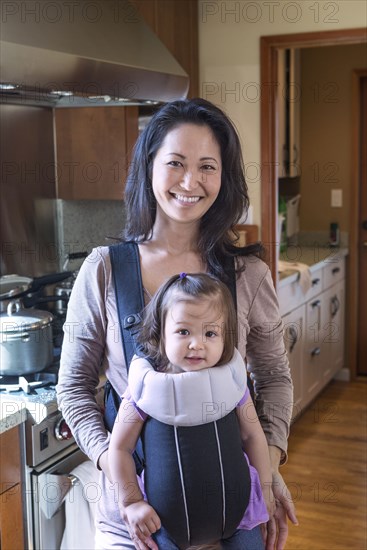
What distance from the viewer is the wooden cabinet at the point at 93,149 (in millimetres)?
2732

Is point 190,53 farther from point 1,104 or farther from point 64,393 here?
point 64,393

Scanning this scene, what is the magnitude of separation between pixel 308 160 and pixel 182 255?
→ 12.0 feet

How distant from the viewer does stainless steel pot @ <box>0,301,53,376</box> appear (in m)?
2.00

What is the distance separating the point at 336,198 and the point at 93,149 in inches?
98.3

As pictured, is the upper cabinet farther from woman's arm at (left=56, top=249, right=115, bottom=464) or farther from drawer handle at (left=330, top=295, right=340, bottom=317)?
woman's arm at (left=56, top=249, right=115, bottom=464)

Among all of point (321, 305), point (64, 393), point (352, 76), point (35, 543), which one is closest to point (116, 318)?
point (64, 393)

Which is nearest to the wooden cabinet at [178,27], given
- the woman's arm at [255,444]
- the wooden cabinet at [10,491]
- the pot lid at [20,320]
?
the pot lid at [20,320]

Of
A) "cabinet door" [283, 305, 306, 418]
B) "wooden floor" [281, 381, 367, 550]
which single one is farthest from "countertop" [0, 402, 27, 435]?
"cabinet door" [283, 305, 306, 418]

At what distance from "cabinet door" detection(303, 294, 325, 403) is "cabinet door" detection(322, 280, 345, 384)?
4.0 inches

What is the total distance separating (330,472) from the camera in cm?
350

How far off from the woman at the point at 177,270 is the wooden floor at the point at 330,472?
1.57 metres

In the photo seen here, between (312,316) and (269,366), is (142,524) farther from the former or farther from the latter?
(312,316)

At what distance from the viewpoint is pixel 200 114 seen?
1396 millimetres

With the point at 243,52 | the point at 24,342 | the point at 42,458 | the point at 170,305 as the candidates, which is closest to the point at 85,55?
the point at 24,342
